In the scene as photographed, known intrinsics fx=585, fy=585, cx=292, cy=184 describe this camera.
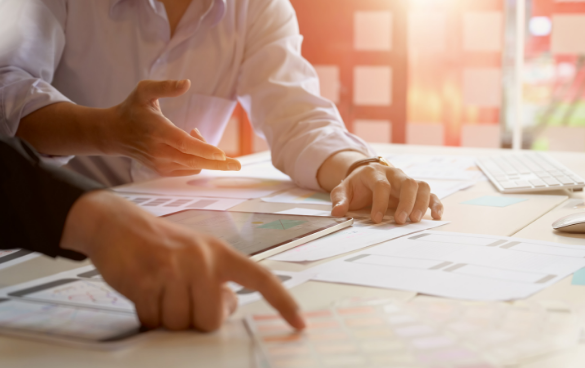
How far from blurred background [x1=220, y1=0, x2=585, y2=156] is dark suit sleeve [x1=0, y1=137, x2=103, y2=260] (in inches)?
146

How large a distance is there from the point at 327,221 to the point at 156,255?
17.7 inches

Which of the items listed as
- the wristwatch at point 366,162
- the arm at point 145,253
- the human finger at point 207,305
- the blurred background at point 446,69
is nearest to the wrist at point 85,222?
the arm at point 145,253

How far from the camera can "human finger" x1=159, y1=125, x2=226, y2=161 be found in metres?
0.99

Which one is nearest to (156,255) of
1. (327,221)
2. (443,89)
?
(327,221)

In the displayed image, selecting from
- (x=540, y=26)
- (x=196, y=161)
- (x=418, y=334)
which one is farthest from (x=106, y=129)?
(x=540, y=26)

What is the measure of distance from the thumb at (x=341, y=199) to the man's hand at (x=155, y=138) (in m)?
0.18

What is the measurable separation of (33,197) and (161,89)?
1.51 ft

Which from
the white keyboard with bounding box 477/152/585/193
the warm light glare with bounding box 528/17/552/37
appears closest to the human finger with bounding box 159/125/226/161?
the white keyboard with bounding box 477/152/585/193

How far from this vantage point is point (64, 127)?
1.14 metres

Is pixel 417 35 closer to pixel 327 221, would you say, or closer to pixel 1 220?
pixel 327 221

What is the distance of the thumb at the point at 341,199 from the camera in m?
0.94

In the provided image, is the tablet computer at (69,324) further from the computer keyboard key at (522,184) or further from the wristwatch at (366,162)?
the computer keyboard key at (522,184)

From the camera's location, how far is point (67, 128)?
1.14 metres

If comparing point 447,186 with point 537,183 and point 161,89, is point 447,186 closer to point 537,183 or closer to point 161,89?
point 537,183
